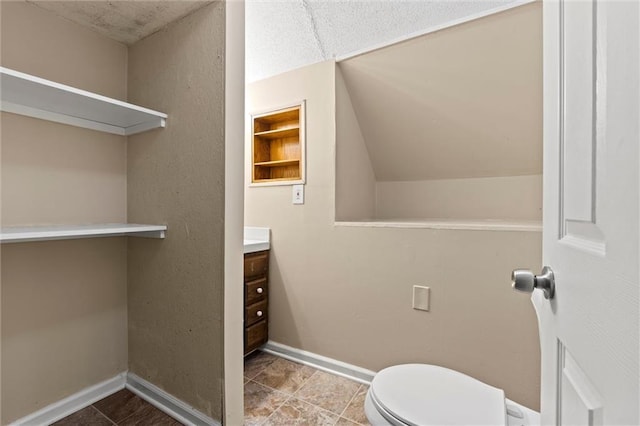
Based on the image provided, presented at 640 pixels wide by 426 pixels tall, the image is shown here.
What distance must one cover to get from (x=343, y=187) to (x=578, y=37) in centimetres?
162

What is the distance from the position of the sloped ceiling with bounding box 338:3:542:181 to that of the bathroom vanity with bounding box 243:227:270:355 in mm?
1119

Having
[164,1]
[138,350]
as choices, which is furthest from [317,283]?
[164,1]

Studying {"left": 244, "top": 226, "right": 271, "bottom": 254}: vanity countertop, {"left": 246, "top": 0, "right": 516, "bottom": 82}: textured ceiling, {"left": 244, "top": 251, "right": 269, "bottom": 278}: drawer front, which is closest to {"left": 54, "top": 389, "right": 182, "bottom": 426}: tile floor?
{"left": 244, "top": 251, "right": 269, "bottom": 278}: drawer front

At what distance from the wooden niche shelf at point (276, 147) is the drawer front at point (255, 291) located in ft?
2.39

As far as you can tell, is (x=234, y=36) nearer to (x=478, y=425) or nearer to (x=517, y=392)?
(x=478, y=425)

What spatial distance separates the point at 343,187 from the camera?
206 cm

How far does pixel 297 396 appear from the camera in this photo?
1686 mm

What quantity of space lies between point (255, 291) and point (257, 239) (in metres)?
0.40

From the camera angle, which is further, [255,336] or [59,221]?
[255,336]

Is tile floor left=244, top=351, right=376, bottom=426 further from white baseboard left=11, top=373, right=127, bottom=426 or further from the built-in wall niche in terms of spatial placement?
the built-in wall niche

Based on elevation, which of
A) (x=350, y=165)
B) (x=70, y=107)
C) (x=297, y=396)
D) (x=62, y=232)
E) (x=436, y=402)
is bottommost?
(x=297, y=396)

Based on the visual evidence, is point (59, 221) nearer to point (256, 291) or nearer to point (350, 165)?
point (256, 291)

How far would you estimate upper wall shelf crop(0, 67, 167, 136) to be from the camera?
3.60 ft

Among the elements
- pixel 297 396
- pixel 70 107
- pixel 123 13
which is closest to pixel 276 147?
pixel 123 13
